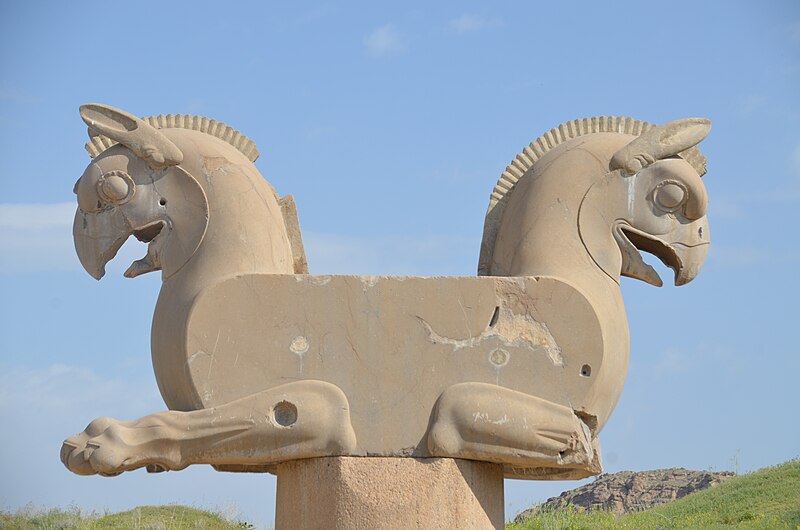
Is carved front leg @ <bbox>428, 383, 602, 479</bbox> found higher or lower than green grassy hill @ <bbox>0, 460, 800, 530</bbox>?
lower

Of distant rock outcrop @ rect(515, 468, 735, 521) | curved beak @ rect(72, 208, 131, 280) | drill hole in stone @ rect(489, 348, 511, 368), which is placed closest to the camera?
drill hole in stone @ rect(489, 348, 511, 368)

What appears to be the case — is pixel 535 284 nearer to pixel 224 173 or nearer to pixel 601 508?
pixel 224 173

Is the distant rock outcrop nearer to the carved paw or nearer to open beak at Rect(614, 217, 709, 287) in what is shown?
open beak at Rect(614, 217, 709, 287)

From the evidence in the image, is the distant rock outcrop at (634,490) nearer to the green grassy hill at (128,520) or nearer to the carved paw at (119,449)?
the green grassy hill at (128,520)

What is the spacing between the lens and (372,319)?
615 cm

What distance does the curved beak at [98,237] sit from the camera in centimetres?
662

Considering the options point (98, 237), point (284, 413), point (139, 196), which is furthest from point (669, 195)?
point (98, 237)

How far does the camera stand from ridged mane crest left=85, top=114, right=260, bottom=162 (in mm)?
6750

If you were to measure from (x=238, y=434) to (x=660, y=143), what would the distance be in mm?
2804

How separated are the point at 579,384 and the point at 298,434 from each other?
1.47 metres

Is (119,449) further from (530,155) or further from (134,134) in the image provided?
(530,155)

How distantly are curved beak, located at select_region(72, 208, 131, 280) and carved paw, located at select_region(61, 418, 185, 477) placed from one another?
3.39 feet

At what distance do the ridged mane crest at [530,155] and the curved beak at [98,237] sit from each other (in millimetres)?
2043

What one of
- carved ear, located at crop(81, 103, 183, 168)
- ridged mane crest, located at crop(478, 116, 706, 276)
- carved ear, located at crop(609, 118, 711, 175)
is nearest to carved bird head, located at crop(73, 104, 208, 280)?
carved ear, located at crop(81, 103, 183, 168)
